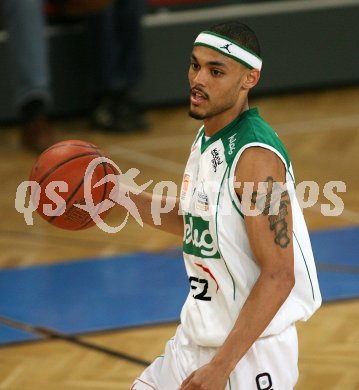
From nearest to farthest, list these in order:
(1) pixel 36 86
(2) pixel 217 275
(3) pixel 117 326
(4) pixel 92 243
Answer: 1. (2) pixel 217 275
2. (3) pixel 117 326
3. (4) pixel 92 243
4. (1) pixel 36 86

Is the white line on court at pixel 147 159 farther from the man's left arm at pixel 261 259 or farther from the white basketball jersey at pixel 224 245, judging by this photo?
the man's left arm at pixel 261 259

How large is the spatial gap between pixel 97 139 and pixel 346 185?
2304mm

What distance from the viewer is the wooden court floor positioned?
451cm

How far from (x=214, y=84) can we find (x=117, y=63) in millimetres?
5723

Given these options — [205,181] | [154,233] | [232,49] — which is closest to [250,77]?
[232,49]

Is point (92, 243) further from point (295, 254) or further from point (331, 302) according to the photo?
point (295, 254)

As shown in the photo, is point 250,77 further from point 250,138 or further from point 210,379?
point 210,379

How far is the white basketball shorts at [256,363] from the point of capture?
3.08m

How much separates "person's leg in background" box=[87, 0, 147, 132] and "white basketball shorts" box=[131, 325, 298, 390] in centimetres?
557

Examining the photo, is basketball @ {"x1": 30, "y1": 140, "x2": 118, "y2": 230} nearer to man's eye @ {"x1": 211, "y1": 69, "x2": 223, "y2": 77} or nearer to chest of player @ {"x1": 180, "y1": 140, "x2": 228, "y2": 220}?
chest of player @ {"x1": 180, "y1": 140, "x2": 228, "y2": 220}

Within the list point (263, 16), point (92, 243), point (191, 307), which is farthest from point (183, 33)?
point (191, 307)

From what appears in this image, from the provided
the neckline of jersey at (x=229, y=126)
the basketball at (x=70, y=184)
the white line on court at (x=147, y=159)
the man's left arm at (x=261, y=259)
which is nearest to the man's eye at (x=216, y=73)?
the neckline of jersey at (x=229, y=126)

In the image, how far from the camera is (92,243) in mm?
6223

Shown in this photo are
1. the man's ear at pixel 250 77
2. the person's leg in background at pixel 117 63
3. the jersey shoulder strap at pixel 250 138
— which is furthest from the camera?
the person's leg in background at pixel 117 63
